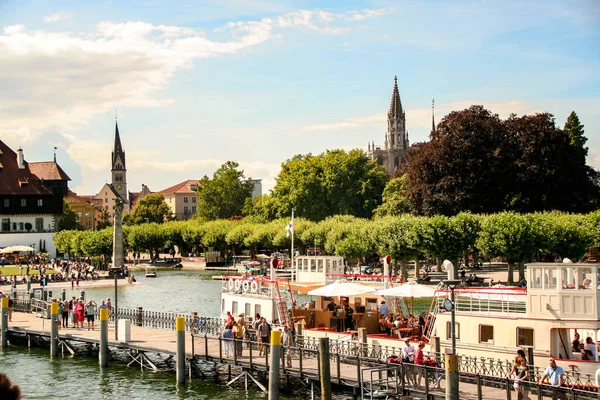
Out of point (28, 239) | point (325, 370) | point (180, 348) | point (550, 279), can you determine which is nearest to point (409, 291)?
point (550, 279)

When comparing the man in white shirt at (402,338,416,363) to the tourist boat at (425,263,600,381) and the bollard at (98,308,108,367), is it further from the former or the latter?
the bollard at (98,308,108,367)

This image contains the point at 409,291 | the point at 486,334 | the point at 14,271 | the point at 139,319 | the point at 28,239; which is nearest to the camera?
the point at 486,334

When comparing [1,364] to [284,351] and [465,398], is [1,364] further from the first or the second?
[465,398]

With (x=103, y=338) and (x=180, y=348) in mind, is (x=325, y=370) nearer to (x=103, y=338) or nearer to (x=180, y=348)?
(x=180, y=348)

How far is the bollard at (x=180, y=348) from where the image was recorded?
32.1m

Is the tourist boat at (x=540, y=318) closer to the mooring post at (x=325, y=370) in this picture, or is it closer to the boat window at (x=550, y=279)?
the boat window at (x=550, y=279)

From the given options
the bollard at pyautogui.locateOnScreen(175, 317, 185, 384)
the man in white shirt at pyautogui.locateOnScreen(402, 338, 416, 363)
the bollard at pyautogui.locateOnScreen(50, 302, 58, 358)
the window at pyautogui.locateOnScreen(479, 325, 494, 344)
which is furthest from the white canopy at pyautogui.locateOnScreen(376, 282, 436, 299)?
the bollard at pyautogui.locateOnScreen(50, 302, 58, 358)

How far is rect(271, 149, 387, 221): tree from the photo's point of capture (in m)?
132

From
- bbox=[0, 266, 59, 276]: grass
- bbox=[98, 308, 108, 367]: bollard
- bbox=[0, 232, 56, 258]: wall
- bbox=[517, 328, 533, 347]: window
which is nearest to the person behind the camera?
bbox=[517, 328, 533, 347]: window

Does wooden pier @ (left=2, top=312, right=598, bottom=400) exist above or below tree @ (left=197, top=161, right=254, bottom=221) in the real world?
below

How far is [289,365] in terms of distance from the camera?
29969 mm

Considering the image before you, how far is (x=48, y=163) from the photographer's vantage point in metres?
134

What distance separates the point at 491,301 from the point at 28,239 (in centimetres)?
10822

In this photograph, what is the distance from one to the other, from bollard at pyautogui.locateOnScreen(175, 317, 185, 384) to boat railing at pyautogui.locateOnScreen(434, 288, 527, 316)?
9.82 m
